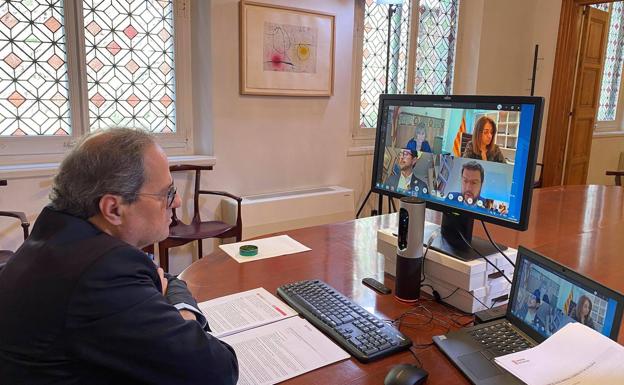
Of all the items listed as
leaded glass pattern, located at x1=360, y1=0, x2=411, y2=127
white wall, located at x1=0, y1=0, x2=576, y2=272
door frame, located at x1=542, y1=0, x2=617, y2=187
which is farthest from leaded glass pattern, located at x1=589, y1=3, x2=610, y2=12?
leaded glass pattern, located at x1=360, y1=0, x2=411, y2=127

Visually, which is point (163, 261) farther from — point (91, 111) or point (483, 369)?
point (483, 369)

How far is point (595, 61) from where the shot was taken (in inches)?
197

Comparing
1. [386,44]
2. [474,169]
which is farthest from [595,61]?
[474,169]

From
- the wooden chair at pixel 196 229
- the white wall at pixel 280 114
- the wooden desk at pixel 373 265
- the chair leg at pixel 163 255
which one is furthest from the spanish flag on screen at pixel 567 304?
the white wall at pixel 280 114

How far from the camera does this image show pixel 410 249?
4.37 ft

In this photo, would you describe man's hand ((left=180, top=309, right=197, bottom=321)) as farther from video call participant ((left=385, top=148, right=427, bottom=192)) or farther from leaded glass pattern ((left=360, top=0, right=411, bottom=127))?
leaded glass pattern ((left=360, top=0, right=411, bottom=127))

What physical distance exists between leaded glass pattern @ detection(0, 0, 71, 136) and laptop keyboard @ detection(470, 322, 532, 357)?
2723 millimetres

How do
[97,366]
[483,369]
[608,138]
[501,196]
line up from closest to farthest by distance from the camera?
1. [97,366]
2. [483,369]
3. [501,196]
4. [608,138]

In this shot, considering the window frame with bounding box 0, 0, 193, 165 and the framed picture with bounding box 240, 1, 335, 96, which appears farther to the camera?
the framed picture with bounding box 240, 1, 335, 96

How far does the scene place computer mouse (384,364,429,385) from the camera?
3.08 feet

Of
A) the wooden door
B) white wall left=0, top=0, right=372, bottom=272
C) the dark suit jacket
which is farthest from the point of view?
the wooden door

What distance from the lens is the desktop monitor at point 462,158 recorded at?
122cm

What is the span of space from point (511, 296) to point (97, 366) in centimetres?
90

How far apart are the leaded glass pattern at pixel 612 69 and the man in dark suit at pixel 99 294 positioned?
612 centimetres
